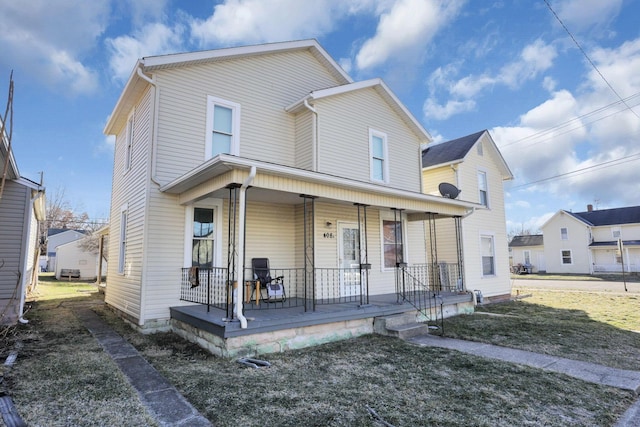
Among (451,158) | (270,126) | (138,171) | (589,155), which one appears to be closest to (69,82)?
(138,171)

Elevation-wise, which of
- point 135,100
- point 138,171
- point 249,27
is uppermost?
point 249,27

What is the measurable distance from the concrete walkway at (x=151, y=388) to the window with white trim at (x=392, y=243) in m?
6.69

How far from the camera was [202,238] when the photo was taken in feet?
25.3

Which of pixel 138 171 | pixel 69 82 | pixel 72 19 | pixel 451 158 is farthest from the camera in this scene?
pixel 69 82

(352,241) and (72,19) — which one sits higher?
(72,19)

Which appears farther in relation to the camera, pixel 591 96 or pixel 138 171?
pixel 591 96

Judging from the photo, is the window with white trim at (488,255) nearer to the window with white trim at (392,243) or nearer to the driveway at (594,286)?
the window with white trim at (392,243)

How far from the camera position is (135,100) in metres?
8.73

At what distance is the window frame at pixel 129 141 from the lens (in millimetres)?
8930

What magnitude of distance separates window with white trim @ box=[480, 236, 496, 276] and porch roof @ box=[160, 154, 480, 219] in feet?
16.7

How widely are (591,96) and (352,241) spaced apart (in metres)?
16.0

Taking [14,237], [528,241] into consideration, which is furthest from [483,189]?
[528,241]

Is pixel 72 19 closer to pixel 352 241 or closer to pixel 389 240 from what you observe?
pixel 352 241

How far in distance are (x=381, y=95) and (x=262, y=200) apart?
16.5 feet
